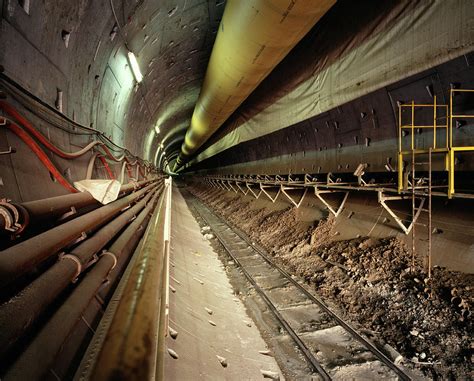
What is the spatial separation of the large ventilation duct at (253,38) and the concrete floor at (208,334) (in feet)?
12.8

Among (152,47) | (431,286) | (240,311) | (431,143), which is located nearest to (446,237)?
(431,286)

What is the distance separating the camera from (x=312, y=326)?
466 cm

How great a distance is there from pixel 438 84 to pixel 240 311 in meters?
4.97

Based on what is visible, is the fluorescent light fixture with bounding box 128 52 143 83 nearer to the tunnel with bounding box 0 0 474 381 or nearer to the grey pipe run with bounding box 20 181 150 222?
the tunnel with bounding box 0 0 474 381

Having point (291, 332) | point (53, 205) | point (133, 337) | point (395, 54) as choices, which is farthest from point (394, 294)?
point (53, 205)

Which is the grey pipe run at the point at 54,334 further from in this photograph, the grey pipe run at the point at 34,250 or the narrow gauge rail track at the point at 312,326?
the narrow gauge rail track at the point at 312,326

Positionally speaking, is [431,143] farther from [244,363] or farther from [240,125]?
[240,125]

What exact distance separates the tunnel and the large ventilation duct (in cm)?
4

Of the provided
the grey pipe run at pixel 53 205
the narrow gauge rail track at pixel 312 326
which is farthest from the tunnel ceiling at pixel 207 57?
the narrow gauge rail track at pixel 312 326

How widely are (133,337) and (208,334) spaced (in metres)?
2.71

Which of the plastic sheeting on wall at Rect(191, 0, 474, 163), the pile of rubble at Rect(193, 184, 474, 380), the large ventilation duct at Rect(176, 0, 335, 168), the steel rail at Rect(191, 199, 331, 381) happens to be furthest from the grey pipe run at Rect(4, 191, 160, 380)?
the plastic sheeting on wall at Rect(191, 0, 474, 163)

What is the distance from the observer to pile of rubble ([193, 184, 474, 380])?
12.2 ft

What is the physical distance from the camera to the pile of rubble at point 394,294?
3.71m

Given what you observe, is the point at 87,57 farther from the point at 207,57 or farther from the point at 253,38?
the point at 207,57
